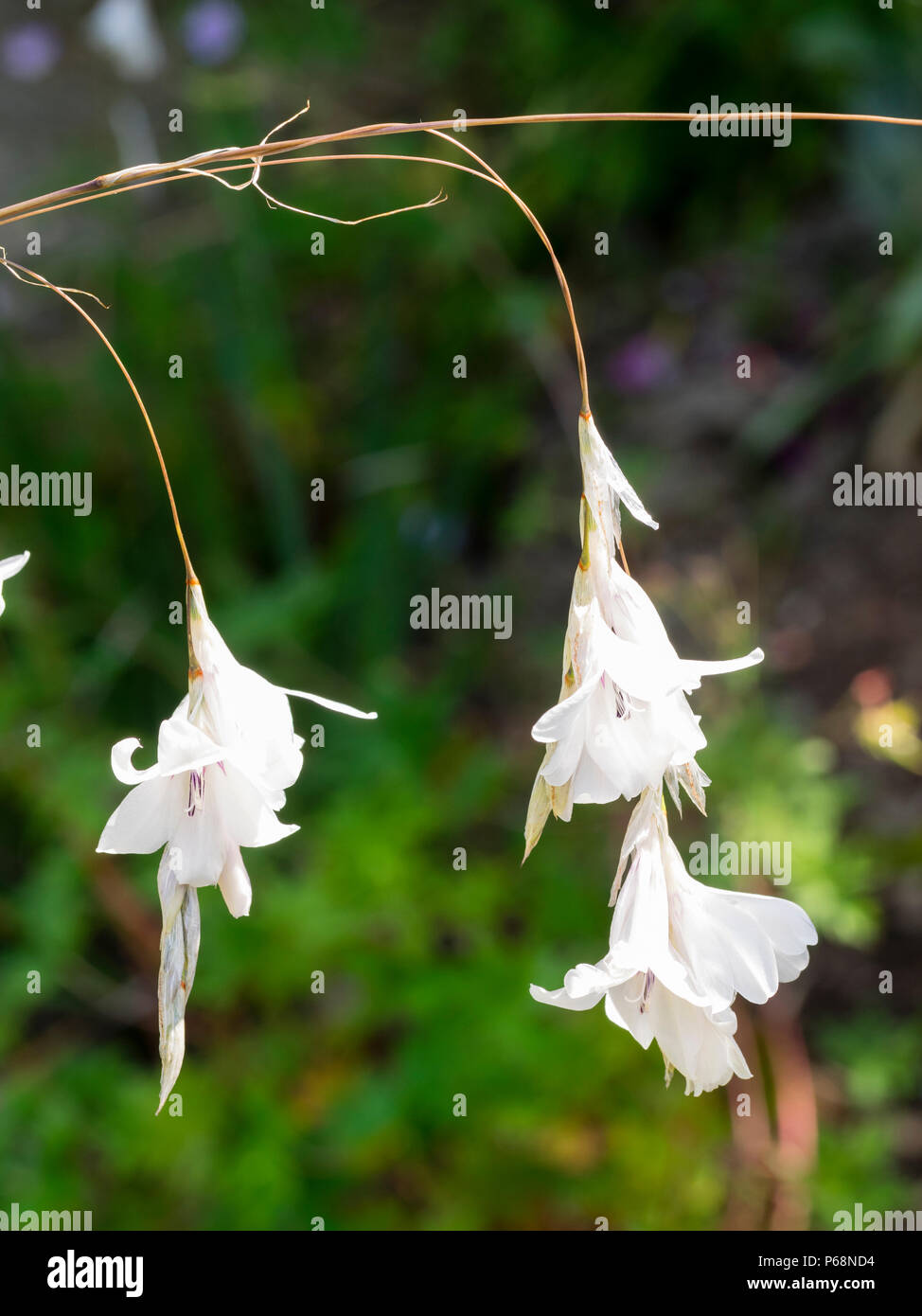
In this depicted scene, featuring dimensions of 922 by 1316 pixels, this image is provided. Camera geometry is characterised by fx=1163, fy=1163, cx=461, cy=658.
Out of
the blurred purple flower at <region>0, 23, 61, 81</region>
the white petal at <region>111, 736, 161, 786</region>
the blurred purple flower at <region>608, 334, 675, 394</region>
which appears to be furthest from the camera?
the blurred purple flower at <region>0, 23, 61, 81</region>

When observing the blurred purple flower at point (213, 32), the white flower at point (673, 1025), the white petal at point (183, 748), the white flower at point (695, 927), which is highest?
the blurred purple flower at point (213, 32)

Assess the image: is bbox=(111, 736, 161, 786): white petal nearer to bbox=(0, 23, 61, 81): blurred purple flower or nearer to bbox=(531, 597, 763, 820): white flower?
bbox=(531, 597, 763, 820): white flower

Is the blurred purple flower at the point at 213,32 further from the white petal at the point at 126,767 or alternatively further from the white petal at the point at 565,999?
the white petal at the point at 565,999

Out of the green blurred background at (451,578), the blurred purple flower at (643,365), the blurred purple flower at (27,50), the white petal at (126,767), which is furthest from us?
the blurred purple flower at (27,50)

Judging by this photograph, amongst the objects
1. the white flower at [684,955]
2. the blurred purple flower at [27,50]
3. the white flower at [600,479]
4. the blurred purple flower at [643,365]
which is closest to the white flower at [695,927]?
the white flower at [684,955]

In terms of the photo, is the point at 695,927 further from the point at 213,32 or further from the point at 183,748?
the point at 213,32

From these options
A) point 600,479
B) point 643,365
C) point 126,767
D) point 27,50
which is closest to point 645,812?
point 600,479

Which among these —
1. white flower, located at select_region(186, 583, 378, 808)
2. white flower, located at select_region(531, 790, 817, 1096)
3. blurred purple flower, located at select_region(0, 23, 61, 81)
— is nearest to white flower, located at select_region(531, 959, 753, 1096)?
white flower, located at select_region(531, 790, 817, 1096)

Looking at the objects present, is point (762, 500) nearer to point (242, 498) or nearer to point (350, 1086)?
point (242, 498)
